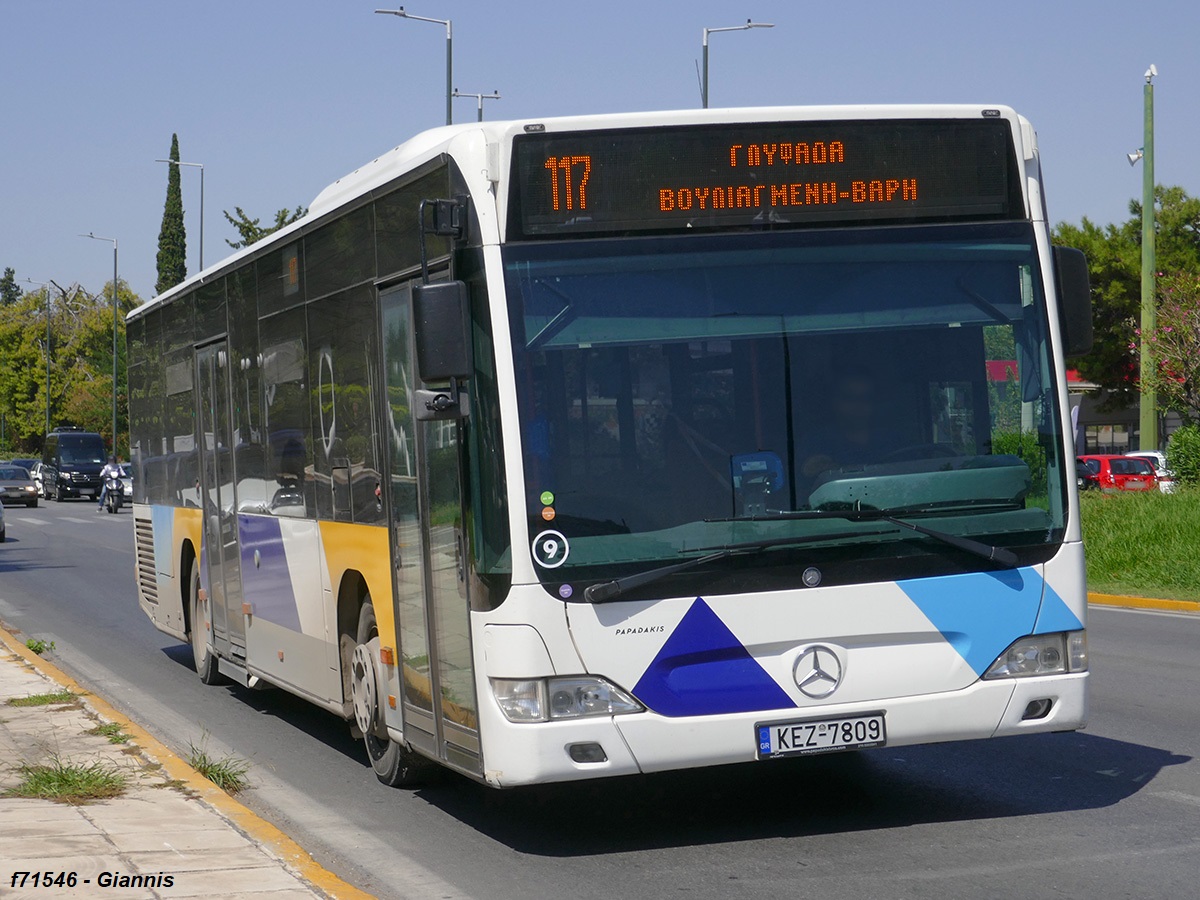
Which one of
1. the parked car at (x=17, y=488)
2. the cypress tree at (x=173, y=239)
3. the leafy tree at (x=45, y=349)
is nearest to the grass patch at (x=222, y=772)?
the parked car at (x=17, y=488)

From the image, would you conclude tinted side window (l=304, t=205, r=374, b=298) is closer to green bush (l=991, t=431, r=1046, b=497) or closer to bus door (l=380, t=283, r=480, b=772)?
bus door (l=380, t=283, r=480, b=772)

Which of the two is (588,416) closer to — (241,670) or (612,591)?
(612,591)

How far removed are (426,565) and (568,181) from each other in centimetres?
185

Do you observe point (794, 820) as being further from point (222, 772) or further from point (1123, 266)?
point (1123, 266)

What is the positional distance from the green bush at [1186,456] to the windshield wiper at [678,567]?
73.8 ft

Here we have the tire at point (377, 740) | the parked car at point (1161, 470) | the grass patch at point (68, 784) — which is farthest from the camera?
the parked car at point (1161, 470)

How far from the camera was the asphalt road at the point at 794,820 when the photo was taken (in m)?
6.31

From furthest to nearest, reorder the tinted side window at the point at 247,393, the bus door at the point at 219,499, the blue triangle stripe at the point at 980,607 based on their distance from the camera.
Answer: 1. the bus door at the point at 219,499
2. the tinted side window at the point at 247,393
3. the blue triangle stripe at the point at 980,607

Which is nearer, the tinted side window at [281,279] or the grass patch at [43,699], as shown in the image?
the tinted side window at [281,279]

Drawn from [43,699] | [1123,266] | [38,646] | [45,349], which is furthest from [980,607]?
[45,349]

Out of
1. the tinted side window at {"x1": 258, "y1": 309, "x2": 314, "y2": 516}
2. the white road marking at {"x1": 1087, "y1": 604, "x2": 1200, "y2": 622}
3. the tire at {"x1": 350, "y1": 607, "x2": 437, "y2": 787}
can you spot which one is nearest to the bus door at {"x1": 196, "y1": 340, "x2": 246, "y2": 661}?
the tinted side window at {"x1": 258, "y1": 309, "x2": 314, "y2": 516}

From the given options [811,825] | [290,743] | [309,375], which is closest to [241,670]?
[290,743]

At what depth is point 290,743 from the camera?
1032 cm

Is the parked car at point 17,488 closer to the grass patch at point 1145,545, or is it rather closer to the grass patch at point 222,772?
the grass patch at point 1145,545
